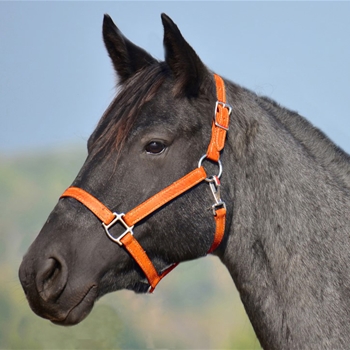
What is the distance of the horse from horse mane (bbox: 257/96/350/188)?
147mm

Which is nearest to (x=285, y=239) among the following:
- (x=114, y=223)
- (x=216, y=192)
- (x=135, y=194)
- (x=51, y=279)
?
(x=216, y=192)

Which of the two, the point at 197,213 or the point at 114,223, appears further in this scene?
the point at 197,213

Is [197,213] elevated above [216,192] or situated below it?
below

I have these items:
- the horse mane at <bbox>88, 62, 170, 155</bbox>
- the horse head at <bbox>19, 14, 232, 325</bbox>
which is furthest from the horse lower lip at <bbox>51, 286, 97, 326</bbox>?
the horse mane at <bbox>88, 62, 170, 155</bbox>

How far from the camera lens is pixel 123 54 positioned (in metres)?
5.10

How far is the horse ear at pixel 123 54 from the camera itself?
5059 mm

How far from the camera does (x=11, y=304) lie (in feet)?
45.4

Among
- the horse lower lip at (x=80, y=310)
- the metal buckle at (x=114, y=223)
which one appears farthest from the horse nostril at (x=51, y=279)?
the metal buckle at (x=114, y=223)

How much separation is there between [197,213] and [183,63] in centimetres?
124

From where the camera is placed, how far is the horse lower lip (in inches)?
161

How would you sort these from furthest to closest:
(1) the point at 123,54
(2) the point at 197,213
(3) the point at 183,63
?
1. (1) the point at 123,54
2. (3) the point at 183,63
3. (2) the point at 197,213

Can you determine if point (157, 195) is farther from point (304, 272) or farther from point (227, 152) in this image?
point (304, 272)

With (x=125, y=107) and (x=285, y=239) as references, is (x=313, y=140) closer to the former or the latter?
(x=285, y=239)

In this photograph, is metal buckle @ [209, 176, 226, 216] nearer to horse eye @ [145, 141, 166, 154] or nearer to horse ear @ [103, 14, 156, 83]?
horse eye @ [145, 141, 166, 154]
